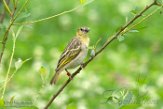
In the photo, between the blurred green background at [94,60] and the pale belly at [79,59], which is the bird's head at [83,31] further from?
the blurred green background at [94,60]

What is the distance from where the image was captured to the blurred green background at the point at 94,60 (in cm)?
Result: 895

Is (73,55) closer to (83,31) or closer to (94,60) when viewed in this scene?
(83,31)

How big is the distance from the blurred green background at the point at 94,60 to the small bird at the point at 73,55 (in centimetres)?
286

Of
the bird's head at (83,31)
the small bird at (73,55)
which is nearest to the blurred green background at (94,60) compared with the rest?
the bird's head at (83,31)

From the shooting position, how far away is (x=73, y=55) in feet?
12.3

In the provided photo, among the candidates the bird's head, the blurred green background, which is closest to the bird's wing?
the bird's head

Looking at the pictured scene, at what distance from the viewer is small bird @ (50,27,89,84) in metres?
3.61

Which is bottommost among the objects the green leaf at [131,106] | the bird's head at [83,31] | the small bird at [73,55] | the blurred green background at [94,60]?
the blurred green background at [94,60]

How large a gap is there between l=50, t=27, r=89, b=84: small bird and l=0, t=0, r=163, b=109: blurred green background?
2.86m

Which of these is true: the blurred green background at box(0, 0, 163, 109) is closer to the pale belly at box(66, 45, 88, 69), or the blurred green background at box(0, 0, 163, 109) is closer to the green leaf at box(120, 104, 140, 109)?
the pale belly at box(66, 45, 88, 69)

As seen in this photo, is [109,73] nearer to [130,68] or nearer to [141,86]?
[130,68]

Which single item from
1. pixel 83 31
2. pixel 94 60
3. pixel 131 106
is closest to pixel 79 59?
pixel 83 31

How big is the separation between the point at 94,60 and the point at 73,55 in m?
7.95

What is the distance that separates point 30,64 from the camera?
36.4 feet
